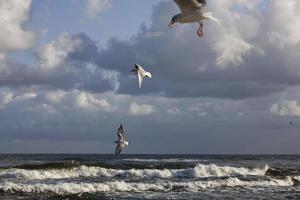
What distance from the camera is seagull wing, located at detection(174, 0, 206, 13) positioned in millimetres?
6742

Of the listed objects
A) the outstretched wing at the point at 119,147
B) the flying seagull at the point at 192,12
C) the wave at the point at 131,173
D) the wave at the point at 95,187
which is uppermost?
the flying seagull at the point at 192,12

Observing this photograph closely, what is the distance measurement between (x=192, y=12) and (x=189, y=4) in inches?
6.0

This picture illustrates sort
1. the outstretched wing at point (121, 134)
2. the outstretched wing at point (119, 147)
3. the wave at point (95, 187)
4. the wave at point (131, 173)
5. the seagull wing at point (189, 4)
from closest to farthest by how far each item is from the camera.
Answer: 1. the seagull wing at point (189, 4)
2. the outstretched wing at point (119, 147)
3. the outstretched wing at point (121, 134)
4. the wave at point (95, 187)
5. the wave at point (131, 173)

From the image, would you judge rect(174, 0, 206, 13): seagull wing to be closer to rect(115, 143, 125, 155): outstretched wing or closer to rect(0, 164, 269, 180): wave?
rect(115, 143, 125, 155): outstretched wing

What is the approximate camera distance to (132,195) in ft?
72.9

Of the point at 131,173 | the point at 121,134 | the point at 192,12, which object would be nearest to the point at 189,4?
the point at 192,12

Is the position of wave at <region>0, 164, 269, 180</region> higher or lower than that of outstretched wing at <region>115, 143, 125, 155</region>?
lower

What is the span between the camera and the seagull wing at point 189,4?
22.1 ft

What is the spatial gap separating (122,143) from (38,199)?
316 inches

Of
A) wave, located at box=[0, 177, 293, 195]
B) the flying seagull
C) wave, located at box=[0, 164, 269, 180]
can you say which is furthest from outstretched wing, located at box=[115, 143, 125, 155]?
wave, located at box=[0, 164, 269, 180]

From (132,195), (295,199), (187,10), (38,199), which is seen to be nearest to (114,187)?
(132,195)

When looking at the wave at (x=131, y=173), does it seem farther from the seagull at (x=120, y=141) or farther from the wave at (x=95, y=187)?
the seagull at (x=120, y=141)

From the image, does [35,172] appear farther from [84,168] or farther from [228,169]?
[228,169]

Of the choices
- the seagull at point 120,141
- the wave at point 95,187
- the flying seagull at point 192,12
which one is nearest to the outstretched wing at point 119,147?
the seagull at point 120,141
